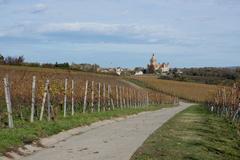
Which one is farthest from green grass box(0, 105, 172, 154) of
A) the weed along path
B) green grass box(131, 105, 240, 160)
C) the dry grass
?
the dry grass

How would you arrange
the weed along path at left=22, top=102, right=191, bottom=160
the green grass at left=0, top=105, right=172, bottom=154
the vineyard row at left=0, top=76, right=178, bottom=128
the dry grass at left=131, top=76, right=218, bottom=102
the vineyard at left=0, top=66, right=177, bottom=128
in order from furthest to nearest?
the dry grass at left=131, top=76, right=218, bottom=102, the vineyard row at left=0, top=76, right=178, bottom=128, the vineyard at left=0, top=66, right=177, bottom=128, the green grass at left=0, top=105, right=172, bottom=154, the weed along path at left=22, top=102, right=191, bottom=160

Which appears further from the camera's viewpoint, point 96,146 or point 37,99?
point 37,99

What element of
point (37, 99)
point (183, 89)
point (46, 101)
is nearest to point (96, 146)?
point (46, 101)

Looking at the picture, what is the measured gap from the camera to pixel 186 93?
12238cm

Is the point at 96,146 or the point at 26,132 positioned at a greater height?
the point at 26,132

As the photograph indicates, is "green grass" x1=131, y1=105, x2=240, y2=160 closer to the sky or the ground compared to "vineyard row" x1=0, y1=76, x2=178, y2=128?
closer to the ground

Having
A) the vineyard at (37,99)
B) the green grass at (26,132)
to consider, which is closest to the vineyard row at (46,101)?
the vineyard at (37,99)

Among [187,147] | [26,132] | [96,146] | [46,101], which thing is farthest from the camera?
[46,101]

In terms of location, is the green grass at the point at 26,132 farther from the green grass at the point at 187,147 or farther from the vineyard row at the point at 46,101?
the green grass at the point at 187,147

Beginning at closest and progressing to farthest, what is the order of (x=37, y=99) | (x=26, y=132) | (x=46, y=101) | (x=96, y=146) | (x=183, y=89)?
(x=96, y=146), (x=26, y=132), (x=46, y=101), (x=37, y=99), (x=183, y=89)

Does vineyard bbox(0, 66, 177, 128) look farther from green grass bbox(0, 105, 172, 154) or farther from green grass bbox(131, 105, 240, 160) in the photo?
green grass bbox(131, 105, 240, 160)

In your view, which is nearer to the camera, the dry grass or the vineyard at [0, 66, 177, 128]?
the vineyard at [0, 66, 177, 128]

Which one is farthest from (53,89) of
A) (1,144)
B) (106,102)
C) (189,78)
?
(189,78)

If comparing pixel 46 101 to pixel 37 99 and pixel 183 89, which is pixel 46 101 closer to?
pixel 37 99
